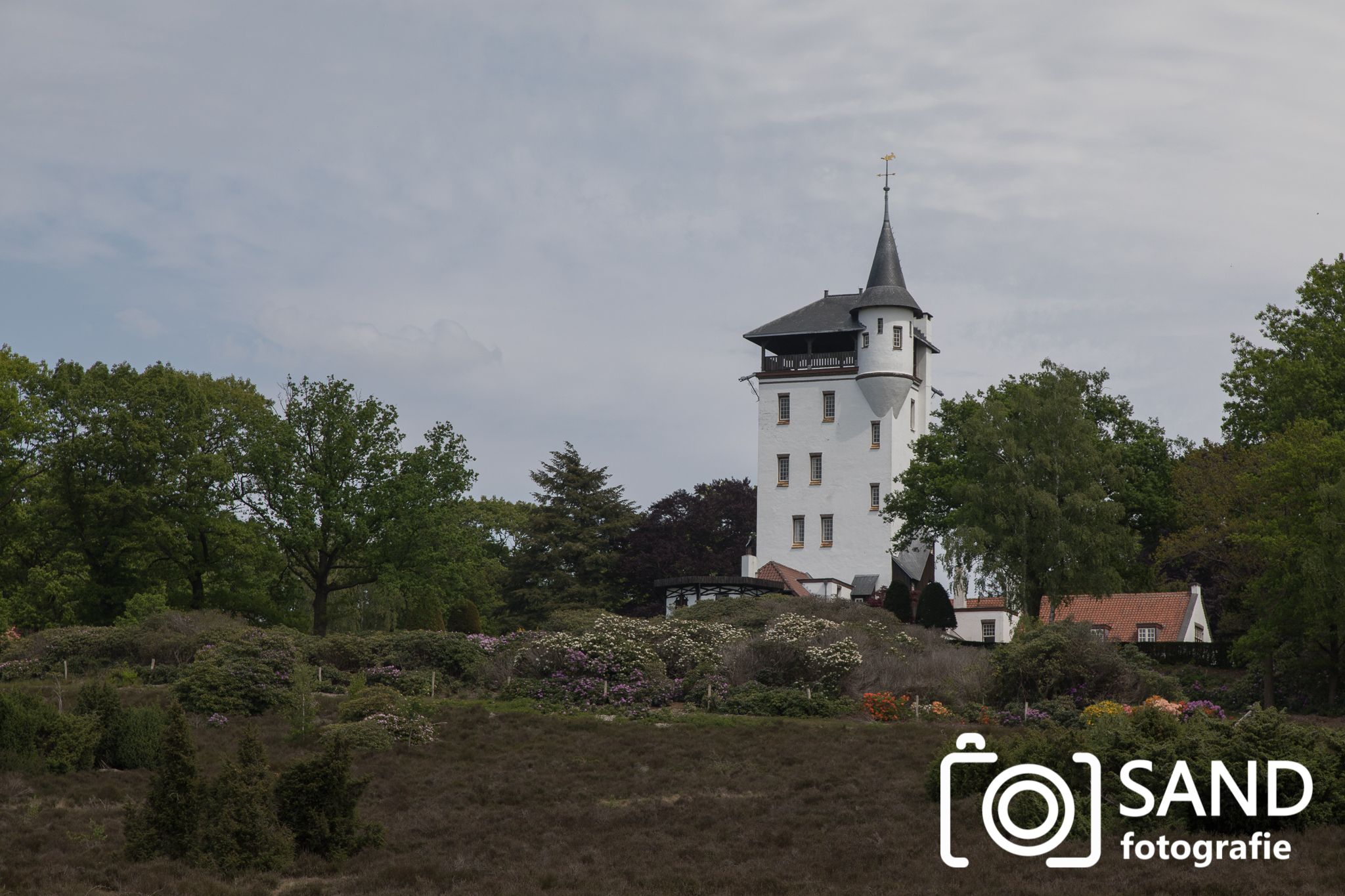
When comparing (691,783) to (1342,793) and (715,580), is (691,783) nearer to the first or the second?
(1342,793)

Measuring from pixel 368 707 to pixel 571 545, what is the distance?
109 feet

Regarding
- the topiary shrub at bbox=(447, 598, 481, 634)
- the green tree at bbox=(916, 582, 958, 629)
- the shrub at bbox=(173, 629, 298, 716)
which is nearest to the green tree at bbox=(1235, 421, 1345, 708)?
the green tree at bbox=(916, 582, 958, 629)

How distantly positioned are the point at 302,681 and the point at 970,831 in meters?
13.8

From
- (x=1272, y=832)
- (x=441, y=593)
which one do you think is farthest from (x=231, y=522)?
(x=1272, y=832)

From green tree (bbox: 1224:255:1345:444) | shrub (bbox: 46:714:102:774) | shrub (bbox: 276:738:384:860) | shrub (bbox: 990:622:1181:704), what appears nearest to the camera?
shrub (bbox: 276:738:384:860)

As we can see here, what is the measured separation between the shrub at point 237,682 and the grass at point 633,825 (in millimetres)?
1185

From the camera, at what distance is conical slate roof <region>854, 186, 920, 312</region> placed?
59.9m

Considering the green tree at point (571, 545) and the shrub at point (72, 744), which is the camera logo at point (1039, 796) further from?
the green tree at point (571, 545)

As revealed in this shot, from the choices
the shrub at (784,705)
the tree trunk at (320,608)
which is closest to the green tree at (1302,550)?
the shrub at (784,705)

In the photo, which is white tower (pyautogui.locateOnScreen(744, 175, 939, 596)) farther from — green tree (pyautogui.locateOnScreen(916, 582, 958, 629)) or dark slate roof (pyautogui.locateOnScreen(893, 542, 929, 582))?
green tree (pyautogui.locateOnScreen(916, 582, 958, 629))

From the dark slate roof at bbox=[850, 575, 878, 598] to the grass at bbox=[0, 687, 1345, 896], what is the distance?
3054 cm

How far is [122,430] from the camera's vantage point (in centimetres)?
4491

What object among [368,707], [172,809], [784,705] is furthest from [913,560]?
[172,809]

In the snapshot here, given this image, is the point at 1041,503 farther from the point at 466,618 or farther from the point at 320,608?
the point at 320,608
